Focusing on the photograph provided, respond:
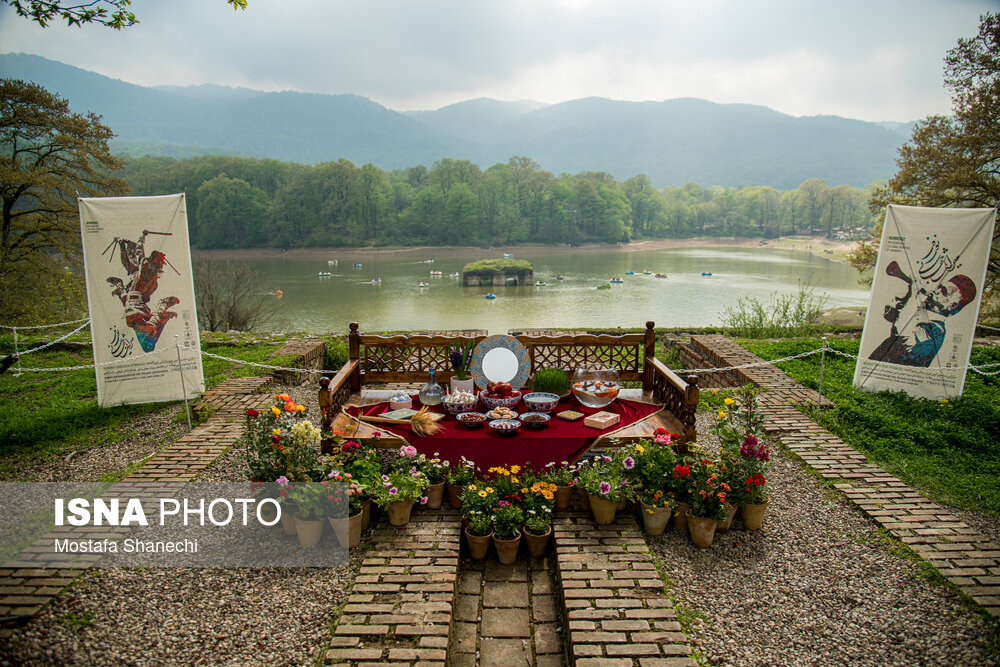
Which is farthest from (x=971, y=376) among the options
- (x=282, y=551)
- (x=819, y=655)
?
(x=282, y=551)

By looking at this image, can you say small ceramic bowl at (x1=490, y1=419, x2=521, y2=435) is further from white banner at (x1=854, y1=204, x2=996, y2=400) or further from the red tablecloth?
white banner at (x1=854, y1=204, x2=996, y2=400)

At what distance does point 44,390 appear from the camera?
8531 mm

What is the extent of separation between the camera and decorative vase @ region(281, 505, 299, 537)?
4.19 m

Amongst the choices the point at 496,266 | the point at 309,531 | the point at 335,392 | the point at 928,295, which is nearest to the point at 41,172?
the point at 335,392

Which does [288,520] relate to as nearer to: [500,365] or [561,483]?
[561,483]

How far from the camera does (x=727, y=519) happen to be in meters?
4.36

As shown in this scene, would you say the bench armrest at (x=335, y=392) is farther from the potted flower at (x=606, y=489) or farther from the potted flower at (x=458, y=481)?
the potted flower at (x=606, y=489)

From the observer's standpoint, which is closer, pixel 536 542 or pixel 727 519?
pixel 536 542

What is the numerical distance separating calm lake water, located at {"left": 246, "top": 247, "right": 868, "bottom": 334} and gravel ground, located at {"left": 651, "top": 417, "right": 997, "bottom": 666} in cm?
1642

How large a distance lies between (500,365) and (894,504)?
383cm

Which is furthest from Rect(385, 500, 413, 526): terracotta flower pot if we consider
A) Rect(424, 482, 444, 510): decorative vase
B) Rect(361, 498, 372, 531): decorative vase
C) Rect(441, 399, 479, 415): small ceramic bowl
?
Rect(441, 399, 479, 415): small ceramic bowl

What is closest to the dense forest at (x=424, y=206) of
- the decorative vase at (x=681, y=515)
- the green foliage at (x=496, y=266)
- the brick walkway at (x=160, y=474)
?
the green foliage at (x=496, y=266)

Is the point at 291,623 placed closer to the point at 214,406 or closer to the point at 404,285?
the point at 214,406

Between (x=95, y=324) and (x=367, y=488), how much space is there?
17.7 feet
